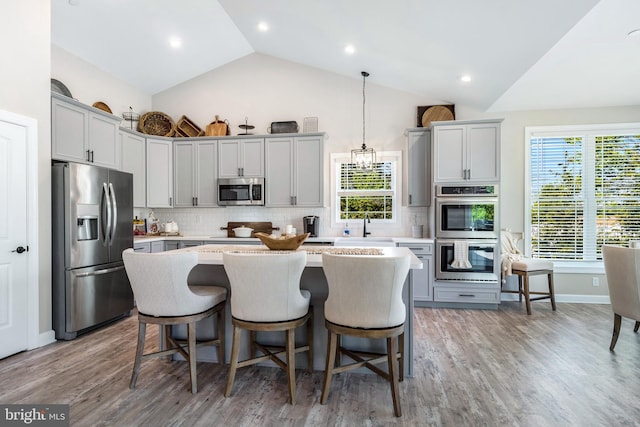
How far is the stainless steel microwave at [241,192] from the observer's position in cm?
498

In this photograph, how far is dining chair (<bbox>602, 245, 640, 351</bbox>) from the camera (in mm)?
Result: 2713

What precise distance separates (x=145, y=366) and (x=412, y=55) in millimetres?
4070

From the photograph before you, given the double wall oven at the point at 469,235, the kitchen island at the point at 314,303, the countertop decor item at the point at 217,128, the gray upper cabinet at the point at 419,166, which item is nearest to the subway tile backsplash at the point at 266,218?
the gray upper cabinet at the point at 419,166

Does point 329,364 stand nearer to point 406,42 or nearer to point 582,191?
point 406,42

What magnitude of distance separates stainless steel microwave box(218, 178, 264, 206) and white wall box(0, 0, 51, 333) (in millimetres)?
2184

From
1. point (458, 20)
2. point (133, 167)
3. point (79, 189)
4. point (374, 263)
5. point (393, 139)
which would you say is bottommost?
point (374, 263)

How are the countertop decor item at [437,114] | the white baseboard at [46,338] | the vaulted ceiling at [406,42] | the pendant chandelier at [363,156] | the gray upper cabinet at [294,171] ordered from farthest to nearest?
the gray upper cabinet at [294,171], the countertop decor item at [437,114], the pendant chandelier at [363,156], the white baseboard at [46,338], the vaulted ceiling at [406,42]

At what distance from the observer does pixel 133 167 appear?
470 centimetres

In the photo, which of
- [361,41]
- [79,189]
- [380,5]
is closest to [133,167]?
[79,189]

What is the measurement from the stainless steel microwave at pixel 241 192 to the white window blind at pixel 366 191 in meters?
1.21

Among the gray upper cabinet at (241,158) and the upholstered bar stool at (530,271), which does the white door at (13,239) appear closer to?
the gray upper cabinet at (241,158)

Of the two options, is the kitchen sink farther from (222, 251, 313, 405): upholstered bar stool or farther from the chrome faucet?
(222, 251, 313, 405): upholstered bar stool

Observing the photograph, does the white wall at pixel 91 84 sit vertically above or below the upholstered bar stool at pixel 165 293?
above

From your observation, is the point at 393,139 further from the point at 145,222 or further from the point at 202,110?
the point at 145,222
